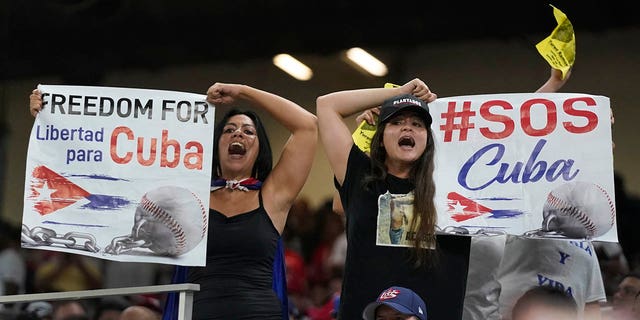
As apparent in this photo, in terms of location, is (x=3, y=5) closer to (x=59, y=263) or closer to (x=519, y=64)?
(x=59, y=263)

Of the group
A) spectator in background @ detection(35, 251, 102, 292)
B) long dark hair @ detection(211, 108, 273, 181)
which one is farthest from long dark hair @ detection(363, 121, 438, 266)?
spectator in background @ detection(35, 251, 102, 292)

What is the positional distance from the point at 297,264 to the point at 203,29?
1846 millimetres

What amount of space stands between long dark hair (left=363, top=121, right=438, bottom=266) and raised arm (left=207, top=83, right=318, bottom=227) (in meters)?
0.39

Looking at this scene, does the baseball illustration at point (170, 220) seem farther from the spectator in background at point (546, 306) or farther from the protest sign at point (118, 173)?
the spectator in background at point (546, 306)

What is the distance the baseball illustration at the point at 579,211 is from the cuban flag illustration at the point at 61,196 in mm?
1583

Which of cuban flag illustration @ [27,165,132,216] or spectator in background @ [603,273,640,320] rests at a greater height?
cuban flag illustration @ [27,165,132,216]

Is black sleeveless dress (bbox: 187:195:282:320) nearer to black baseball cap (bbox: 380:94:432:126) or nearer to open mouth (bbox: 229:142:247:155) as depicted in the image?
open mouth (bbox: 229:142:247:155)

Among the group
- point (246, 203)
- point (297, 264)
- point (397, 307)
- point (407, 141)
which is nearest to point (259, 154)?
A: point (246, 203)

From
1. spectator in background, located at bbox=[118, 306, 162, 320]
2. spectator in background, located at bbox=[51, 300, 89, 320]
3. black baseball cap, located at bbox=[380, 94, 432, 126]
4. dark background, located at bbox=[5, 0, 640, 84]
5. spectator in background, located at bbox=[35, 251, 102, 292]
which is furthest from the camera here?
spectator in background, located at bbox=[35, 251, 102, 292]

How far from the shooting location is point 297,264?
8.51 metres

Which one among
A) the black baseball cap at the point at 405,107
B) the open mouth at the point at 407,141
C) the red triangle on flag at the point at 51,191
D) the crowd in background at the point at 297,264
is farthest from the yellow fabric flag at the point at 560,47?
the crowd in background at the point at 297,264

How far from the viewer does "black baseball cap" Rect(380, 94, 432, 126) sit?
4.90 metres

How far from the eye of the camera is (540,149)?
16.5 feet

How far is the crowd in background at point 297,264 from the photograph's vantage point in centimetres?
774
